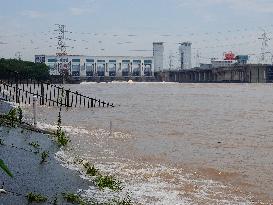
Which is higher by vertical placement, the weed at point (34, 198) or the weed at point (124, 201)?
the weed at point (34, 198)

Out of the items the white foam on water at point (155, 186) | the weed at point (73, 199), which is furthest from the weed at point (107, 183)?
the weed at point (73, 199)

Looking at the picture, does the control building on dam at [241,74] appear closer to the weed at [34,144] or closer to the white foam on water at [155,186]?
the white foam on water at [155,186]

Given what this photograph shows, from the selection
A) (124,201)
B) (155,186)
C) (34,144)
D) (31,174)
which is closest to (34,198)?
(124,201)

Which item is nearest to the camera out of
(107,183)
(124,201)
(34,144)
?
(124,201)

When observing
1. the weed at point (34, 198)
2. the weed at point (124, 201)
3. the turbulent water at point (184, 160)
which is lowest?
the turbulent water at point (184, 160)

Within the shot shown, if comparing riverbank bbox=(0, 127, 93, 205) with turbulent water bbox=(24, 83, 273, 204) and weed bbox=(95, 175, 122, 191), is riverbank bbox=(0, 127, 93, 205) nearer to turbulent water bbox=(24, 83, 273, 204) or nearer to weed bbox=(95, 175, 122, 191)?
weed bbox=(95, 175, 122, 191)

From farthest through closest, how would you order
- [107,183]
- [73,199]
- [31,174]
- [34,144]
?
[34,144]
[107,183]
[31,174]
[73,199]

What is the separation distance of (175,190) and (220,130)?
50.1 feet

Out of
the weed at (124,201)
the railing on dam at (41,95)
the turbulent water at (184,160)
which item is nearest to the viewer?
the weed at (124,201)

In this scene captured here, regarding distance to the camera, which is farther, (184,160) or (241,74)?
(241,74)

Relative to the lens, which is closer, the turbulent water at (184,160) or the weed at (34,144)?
the turbulent water at (184,160)

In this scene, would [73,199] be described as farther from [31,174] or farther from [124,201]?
[31,174]

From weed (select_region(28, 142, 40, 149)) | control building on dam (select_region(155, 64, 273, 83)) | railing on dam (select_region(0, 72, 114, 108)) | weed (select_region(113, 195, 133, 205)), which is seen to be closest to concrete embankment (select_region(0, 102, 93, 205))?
weed (select_region(28, 142, 40, 149))

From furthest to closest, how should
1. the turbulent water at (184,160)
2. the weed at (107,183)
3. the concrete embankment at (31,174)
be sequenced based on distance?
1. the turbulent water at (184,160)
2. the weed at (107,183)
3. the concrete embankment at (31,174)
